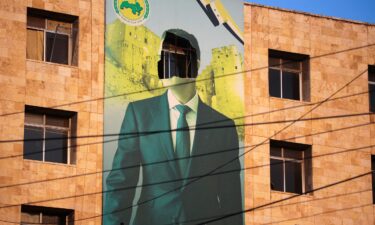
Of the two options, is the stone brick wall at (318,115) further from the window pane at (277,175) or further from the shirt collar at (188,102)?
the shirt collar at (188,102)

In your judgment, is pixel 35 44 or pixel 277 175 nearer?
pixel 35 44

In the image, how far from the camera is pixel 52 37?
53938mm

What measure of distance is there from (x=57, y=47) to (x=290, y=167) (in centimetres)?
1085

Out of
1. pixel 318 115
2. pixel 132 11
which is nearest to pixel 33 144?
pixel 132 11

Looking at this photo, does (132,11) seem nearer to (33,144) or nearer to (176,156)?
(176,156)

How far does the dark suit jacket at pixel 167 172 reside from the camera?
52.7m

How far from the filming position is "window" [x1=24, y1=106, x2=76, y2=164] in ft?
171

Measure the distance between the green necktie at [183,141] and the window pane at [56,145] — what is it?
4.51m

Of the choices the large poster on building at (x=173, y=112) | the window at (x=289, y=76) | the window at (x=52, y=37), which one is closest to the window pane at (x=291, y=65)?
the window at (x=289, y=76)

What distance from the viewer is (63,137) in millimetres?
53031

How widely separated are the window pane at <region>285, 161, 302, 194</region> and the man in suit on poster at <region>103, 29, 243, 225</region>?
2533 millimetres

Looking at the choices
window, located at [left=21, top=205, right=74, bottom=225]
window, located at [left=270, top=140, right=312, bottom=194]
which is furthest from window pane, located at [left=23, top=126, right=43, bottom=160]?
window, located at [left=270, top=140, right=312, bottom=194]

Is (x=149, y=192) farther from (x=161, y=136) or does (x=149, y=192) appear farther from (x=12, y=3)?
(x=12, y=3)

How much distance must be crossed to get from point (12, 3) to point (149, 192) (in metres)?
8.89
